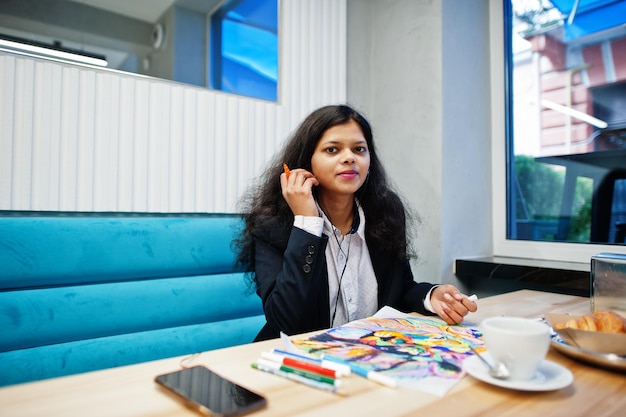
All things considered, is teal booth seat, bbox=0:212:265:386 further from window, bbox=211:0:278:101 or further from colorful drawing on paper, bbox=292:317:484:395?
colorful drawing on paper, bbox=292:317:484:395

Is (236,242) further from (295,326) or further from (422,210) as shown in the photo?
(422,210)

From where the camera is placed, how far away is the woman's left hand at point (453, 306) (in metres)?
0.95

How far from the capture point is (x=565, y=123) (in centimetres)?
199

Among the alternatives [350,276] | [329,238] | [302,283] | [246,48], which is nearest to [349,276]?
[350,276]

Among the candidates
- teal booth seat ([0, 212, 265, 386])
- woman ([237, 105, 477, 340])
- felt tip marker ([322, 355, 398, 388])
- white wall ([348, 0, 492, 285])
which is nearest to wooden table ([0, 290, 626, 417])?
felt tip marker ([322, 355, 398, 388])

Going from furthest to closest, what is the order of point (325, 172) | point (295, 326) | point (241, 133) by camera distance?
point (241, 133)
point (325, 172)
point (295, 326)

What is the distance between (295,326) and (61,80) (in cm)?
113

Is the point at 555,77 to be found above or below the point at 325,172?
above

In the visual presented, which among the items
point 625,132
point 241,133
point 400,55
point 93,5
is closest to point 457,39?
point 400,55

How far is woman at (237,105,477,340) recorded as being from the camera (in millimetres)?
1070

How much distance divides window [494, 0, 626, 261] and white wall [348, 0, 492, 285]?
0.48 ft

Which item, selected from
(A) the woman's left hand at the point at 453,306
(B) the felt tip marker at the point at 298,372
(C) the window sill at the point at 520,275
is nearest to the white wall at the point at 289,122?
(C) the window sill at the point at 520,275

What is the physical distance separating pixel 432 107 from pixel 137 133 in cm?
131

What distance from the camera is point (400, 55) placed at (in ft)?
7.15
